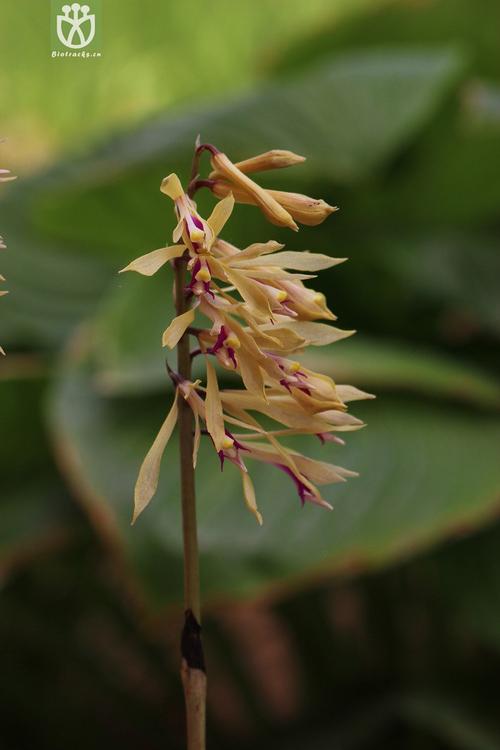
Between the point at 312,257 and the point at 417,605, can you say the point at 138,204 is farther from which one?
the point at 312,257

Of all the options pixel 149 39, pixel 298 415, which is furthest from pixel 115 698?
pixel 149 39

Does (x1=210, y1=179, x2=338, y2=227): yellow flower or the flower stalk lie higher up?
(x1=210, y1=179, x2=338, y2=227): yellow flower

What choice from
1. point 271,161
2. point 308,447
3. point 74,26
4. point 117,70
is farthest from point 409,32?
point 271,161

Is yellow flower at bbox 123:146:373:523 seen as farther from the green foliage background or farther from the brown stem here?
the green foliage background

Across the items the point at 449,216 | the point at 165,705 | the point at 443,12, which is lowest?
the point at 165,705

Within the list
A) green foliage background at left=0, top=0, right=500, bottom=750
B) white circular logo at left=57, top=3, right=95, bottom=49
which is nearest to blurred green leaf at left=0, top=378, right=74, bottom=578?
green foliage background at left=0, top=0, right=500, bottom=750

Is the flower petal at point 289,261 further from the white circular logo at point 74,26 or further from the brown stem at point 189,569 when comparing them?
the white circular logo at point 74,26

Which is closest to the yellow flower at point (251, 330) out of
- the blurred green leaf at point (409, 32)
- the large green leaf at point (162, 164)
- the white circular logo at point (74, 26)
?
the white circular logo at point (74, 26)

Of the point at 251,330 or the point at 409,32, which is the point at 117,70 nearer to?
the point at 409,32

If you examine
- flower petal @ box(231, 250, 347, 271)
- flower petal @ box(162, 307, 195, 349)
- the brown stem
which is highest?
flower petal @ box(231, 250, 347, 271)
